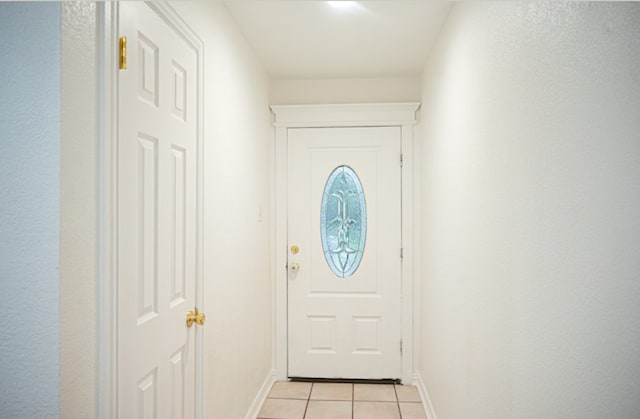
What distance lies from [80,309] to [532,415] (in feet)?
4.32

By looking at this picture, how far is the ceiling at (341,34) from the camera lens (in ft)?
7.82

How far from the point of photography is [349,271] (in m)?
3.67

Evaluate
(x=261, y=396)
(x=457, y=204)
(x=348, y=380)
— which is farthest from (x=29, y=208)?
(x=348, y=380)

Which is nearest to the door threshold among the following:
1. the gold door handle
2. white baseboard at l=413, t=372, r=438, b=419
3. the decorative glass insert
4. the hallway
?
white baseboard at l=413, t=372, r=438, b=419

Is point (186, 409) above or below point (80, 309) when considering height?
below

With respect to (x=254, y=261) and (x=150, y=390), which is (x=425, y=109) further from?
(x=150, y=390)

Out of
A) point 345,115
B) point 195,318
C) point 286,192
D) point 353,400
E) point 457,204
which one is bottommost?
point 353,400

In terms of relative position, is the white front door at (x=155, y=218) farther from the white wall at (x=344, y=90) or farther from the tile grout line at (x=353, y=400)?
the white wall at (x=344, y=90)

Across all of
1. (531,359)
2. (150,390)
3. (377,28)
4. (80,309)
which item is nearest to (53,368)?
(80,309)

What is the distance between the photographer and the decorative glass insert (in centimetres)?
367

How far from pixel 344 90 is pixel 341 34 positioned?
36.3 inches

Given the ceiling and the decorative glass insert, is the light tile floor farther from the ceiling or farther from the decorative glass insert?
the ceiling

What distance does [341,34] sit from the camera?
275 centimetres

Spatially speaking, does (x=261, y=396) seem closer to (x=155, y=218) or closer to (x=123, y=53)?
(x=155, y=218)
